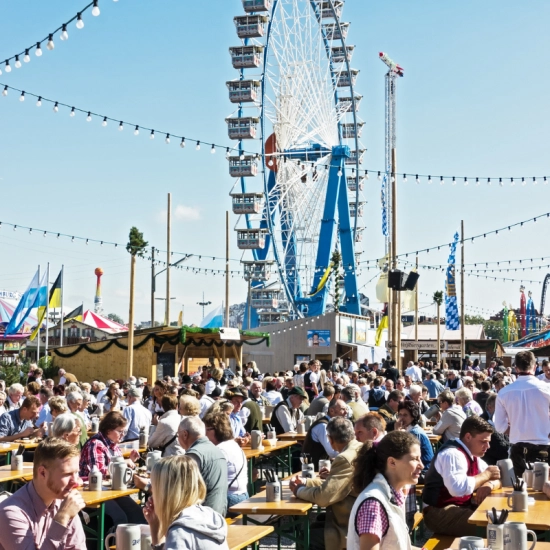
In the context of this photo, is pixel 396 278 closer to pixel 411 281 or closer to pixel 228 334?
pixel 411 281

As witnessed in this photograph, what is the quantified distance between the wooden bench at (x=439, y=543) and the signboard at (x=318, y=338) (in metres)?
32.4

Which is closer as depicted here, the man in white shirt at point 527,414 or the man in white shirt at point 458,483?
the man in white shirt at point 458,483

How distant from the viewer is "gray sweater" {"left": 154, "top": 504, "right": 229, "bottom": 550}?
3701mm

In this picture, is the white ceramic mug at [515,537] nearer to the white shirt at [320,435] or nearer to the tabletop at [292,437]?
the white shirt at [320,435]

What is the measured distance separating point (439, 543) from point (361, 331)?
36457 millimetres

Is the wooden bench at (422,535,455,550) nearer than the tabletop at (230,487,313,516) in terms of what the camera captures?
Yes

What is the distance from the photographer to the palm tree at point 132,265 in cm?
2334

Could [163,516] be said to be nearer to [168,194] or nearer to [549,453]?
[549,453]

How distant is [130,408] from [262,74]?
125 feet

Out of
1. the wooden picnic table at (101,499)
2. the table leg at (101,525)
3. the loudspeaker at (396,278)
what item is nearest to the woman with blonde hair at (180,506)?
the wooden picnic table at (101,499)

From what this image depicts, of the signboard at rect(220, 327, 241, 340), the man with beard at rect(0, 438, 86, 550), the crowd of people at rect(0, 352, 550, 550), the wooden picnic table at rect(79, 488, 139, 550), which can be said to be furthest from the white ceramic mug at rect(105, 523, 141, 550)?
the signboard at rect(220, 327, 241, 340)

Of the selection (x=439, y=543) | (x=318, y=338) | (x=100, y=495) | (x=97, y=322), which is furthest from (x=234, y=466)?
(x=97, y=322)

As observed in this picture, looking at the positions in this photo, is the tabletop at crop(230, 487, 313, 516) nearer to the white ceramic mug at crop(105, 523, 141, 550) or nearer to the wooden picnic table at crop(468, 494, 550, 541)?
the wooden picnic table at crop(468, 494, 550, 541)

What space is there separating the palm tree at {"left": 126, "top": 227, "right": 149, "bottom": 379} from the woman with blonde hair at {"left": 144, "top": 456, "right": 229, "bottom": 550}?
19.4 m
